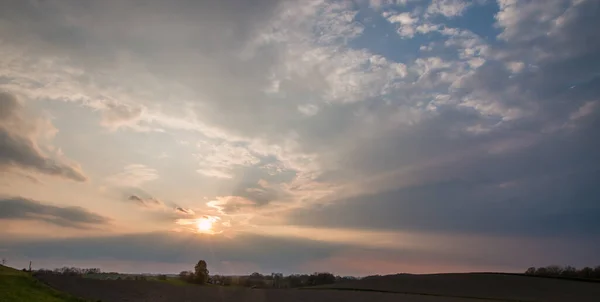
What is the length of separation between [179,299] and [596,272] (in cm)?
10053

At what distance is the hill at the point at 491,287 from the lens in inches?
2921

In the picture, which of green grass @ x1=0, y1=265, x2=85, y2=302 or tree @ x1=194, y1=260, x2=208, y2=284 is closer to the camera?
green grass @ x1=0, y1=265, x2=85, y2=302

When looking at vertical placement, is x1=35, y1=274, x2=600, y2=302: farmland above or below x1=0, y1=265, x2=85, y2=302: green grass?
below

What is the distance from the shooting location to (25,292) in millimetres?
55375

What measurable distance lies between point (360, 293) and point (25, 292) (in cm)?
5681

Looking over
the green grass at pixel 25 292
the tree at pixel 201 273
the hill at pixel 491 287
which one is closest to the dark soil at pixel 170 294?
the green grass at pixel 25 292

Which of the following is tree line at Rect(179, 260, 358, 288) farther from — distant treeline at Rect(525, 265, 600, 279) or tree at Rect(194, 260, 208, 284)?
distant treeline at Rect(525, 265, 600, 279)

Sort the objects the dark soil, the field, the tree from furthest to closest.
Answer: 1. the tree
2. the dark soil
3. the field

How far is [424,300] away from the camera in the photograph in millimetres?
72062

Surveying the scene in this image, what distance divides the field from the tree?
102 feet

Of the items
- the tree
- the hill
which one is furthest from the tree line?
the hill

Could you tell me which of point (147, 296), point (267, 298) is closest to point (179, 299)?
point (147, 296)

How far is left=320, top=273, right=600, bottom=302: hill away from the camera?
7419 cm

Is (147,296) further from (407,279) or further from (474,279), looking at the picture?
(474,279)
